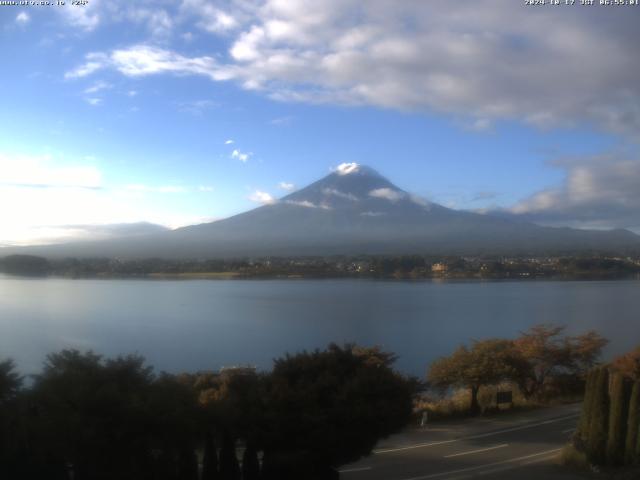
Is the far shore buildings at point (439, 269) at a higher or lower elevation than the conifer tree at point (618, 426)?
higher

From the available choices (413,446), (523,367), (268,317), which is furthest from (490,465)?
(268,317)

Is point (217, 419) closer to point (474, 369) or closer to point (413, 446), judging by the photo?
point (413, 446)

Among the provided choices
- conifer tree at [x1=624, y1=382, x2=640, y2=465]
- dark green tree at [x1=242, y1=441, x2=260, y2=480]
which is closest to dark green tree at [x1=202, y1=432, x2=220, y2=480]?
dark green tree at [x1=242, y1=441, x2=260, y2=480]

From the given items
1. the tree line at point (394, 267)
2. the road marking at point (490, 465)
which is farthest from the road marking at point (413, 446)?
the tree line at point (394, 267)

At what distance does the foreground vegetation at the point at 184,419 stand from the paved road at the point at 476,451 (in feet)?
4.40

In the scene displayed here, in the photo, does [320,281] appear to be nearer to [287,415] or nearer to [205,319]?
[205,319]

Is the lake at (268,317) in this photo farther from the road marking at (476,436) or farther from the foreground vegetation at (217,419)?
the foreground vegetation at (217,419)

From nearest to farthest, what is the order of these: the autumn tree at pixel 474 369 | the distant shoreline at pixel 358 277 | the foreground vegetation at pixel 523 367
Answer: the autumn tree at pixel 474 369, the foreground vegetation at pixel 523 367, the distant shoreline at pixel 358 277

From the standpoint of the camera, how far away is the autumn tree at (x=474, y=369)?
1313 cm

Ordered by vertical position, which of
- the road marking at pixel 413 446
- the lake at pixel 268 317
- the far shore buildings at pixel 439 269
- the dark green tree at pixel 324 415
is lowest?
the road marking at pixel 413 446

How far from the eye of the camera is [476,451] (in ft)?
31.7

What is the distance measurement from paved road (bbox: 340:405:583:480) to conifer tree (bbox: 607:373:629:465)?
654mm

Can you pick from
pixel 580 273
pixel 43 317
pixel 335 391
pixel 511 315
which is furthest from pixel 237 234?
pixel 335 391

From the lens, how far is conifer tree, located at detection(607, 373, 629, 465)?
27.5 feet
